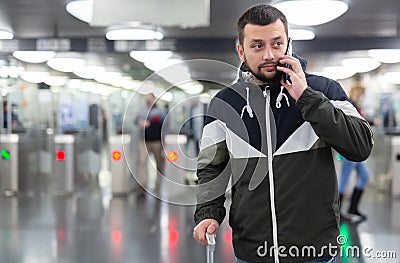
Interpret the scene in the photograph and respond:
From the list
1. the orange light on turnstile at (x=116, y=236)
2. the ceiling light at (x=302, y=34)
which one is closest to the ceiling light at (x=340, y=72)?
the ceiling light at (x=302, y=34)

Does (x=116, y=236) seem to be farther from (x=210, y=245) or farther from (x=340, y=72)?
(x=340, y=72)

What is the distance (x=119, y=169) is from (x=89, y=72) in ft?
17.6

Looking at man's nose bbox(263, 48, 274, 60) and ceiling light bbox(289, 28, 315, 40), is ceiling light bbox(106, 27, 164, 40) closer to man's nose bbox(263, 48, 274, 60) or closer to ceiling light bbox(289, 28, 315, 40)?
ceiling light bbox(289, 28, 315, 40)

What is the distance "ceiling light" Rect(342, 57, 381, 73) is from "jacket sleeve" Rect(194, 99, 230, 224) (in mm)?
8829

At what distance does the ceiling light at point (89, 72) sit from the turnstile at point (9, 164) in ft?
13.2

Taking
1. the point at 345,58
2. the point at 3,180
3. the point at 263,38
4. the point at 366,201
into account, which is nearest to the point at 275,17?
the point at 263,38

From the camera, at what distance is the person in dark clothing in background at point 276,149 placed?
1246 millimetres

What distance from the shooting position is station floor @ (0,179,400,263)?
394 centimetres

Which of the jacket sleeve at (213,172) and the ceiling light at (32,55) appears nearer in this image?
the jacket sleeve at (213,172)

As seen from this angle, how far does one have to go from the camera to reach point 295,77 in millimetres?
1204

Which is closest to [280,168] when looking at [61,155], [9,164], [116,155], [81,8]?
[81,8]

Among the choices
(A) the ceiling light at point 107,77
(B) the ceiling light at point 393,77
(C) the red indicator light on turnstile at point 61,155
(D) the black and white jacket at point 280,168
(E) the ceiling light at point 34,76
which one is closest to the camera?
(D) the black and white jacket at point 280,168

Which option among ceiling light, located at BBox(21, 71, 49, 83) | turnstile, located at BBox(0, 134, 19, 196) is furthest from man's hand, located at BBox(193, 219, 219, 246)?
ceiling light, located at BBox(21, 71, 49, 83)

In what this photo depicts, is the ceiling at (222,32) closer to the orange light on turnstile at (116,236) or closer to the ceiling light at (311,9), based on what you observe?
the ceiling light at (311,9)
